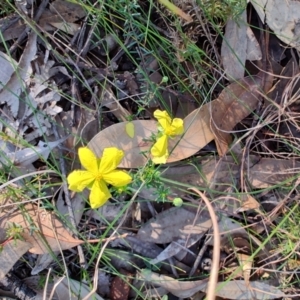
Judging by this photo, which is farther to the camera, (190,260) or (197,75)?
(190,260)

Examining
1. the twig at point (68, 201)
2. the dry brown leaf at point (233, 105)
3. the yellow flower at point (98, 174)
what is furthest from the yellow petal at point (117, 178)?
the dry brown leaf at point (233, 105)

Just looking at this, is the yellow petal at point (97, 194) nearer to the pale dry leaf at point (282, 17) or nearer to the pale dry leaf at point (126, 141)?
the pale dry leaf at point (126, 141)

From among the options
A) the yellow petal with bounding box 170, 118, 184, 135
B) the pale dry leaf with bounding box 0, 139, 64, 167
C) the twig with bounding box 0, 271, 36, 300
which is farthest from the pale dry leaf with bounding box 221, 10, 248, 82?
the twig with bounding box 0, 271, 36, 300

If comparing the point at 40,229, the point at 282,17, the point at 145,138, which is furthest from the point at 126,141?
the point at 282,17

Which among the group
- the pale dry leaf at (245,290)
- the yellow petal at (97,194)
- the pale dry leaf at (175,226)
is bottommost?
the pale dry leaf at (245,290)

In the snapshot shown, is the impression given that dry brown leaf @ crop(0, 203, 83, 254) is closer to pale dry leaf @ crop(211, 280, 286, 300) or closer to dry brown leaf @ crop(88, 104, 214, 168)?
dry brown leaf @ crop(88, 104, 214, 168)

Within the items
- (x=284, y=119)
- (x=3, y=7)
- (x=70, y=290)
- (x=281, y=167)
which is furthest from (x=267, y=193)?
(x=3, y=7)

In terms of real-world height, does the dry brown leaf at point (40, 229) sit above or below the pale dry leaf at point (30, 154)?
below

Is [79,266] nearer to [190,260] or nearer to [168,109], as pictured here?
[190,260]
